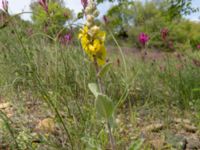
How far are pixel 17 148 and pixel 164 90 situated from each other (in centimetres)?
195

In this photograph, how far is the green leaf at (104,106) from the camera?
1.25m

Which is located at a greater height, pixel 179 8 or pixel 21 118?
pixel 179 8

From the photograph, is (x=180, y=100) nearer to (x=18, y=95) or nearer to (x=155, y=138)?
(x=155, y=138)

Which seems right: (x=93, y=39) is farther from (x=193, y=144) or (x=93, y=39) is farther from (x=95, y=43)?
(x=193, y=144)

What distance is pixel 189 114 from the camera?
3.01 metres

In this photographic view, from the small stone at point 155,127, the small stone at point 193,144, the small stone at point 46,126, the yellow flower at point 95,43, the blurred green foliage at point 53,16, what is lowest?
the small stone at point 193,144

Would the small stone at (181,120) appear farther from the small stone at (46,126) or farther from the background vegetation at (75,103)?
the small stone at (46,126)

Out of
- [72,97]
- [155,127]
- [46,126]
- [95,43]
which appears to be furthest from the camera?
[155,127]

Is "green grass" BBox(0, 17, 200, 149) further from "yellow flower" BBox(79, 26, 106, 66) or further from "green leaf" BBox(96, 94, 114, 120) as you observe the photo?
"yellow flower" BBox(79, 26, 106, 66)

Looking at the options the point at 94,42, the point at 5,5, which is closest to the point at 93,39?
the point at 94,42

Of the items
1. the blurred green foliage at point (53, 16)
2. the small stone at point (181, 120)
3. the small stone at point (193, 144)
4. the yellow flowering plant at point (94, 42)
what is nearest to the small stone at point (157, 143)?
the small stone at point (193, 144)

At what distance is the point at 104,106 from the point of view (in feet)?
4.19

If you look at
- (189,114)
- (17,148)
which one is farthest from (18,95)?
(189,114)

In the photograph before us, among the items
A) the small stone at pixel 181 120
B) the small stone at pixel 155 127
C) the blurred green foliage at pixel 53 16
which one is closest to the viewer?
the blurred green foliage at pixel 53 16
